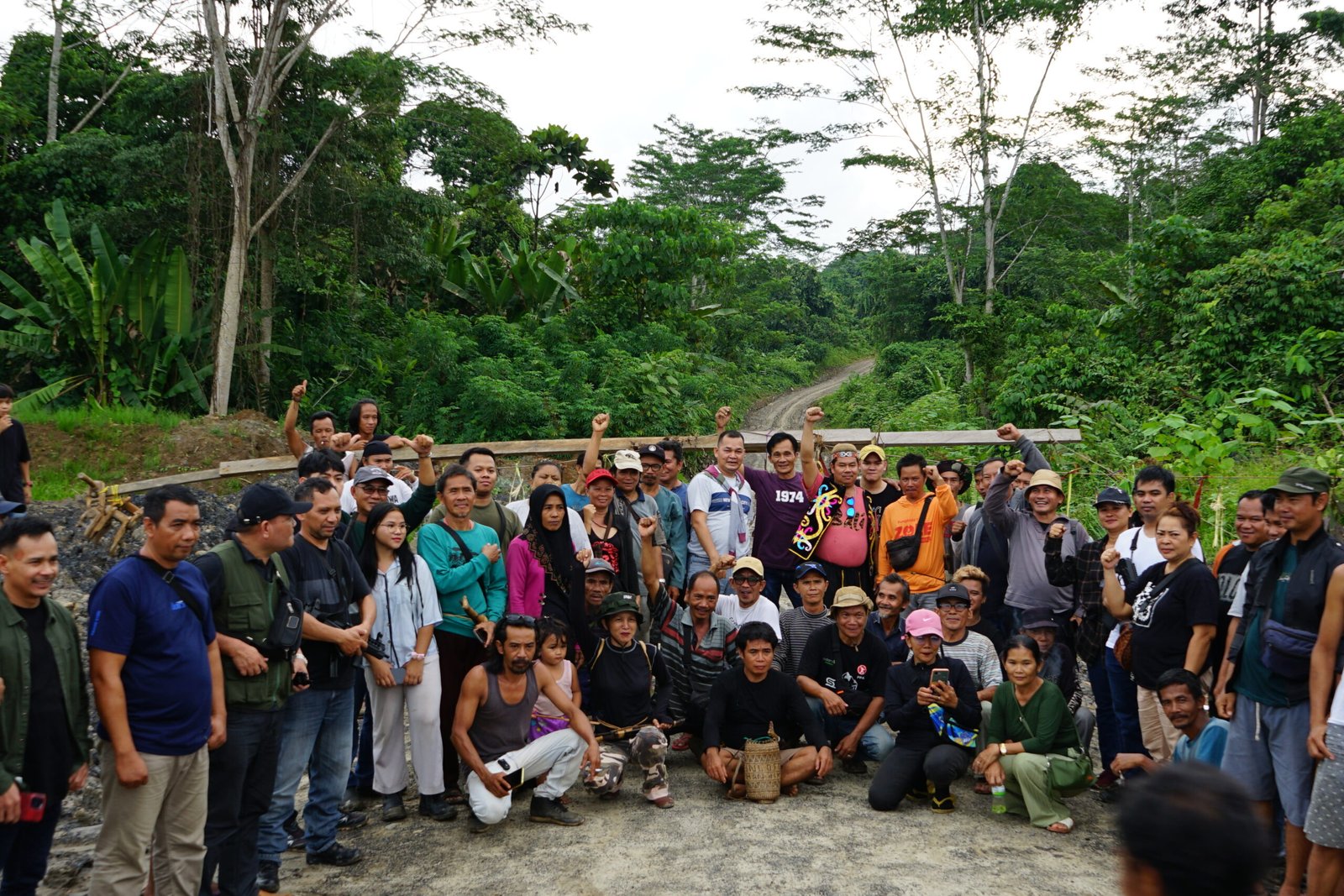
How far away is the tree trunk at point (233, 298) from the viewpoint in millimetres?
14547

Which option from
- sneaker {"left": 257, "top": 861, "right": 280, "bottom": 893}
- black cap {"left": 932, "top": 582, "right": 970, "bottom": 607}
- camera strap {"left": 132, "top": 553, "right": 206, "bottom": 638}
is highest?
camera strap {"left": 132, "top": 553, "right": 206, "bottom": 638}

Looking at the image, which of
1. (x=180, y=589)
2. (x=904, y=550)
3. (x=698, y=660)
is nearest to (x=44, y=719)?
(x=180, y=589)

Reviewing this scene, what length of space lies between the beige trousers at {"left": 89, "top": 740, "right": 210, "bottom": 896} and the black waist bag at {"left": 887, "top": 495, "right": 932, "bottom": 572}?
4.51 m

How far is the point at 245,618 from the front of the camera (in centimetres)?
412

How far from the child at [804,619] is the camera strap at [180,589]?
3.74m

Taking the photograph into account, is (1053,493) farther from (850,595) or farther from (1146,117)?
(1146,117)

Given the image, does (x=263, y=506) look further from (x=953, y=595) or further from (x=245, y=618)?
(x=953, y=595)

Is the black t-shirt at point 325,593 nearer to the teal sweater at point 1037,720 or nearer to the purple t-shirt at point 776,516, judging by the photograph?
the purple t-shirt at point 776,516

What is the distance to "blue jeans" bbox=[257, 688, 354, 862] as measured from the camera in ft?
15.3

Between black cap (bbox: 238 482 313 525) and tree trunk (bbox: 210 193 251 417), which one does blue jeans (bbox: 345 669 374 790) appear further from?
tree trunk (bbox: 210 193 251 417)

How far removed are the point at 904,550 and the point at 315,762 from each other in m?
3.94

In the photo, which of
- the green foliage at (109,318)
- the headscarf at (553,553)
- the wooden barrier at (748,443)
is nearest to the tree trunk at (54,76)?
the green foliage at (109,318)

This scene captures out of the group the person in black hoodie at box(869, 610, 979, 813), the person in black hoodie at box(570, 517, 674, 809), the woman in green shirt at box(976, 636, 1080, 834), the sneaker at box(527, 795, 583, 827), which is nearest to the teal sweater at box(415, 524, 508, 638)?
the person in black hoodie at box(570, 517, 674, 809)

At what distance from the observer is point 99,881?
3631 mm
